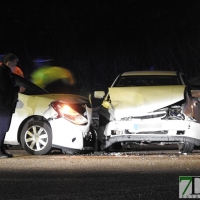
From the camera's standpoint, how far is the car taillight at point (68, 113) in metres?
14.7

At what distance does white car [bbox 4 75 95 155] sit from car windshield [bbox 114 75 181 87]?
138 centimetres

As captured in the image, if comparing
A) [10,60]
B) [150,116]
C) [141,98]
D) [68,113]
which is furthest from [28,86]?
[150,116]

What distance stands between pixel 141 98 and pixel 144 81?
1.47m

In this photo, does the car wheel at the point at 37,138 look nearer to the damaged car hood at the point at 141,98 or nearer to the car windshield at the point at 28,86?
the car windshield at the point at 28,86

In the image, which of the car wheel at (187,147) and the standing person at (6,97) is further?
the car wheel at (187,147)

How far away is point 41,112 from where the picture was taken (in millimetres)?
14820

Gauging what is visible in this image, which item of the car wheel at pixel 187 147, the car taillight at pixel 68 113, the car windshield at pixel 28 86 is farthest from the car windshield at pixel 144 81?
the car windshield at pixel 28 86

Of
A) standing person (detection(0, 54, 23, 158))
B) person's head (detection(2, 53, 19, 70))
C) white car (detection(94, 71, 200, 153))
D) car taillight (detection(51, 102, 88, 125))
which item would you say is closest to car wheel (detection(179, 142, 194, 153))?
white car (detection(94, 71, 200, 153))

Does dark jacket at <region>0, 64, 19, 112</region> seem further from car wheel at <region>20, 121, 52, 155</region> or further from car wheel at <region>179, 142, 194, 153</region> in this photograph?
car wheel at <region>179, 142, 194, 153</region>

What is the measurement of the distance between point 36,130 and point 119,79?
2.13 metres

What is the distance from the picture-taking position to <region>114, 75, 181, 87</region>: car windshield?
52.6 ft

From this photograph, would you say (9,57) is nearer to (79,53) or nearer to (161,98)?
(161,98)

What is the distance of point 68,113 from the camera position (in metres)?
14.8

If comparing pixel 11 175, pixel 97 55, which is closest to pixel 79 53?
pixel 97 55
